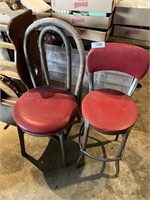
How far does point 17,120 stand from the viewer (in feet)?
4.04

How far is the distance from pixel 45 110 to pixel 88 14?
75 cm

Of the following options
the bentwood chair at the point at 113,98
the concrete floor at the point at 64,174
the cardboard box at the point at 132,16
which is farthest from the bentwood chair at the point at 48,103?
the cardboard box at the point at 132,16

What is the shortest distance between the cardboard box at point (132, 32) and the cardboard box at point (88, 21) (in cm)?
18

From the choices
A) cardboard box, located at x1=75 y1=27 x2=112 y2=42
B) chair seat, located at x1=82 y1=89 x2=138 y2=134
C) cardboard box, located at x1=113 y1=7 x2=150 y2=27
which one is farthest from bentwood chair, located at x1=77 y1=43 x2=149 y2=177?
cardboard box, located at x1=113 y1=7 x2=150 y2=27

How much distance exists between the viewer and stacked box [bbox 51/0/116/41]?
130 centimetres

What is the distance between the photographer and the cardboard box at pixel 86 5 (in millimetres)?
1277

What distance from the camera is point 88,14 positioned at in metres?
1.38

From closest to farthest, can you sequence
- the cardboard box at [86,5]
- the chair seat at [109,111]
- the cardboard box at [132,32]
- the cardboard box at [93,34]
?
the chair seat at [109,111] < the cardboard box at [86,5] < the cardboard box at [93,34] < the cardboard box at [132,32]

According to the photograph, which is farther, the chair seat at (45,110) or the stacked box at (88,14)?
the stacked box at (88,14)

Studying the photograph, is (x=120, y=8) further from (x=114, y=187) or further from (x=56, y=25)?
(x=114, y=187)

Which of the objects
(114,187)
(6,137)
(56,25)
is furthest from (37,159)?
(56,25)

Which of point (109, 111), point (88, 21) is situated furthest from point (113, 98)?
point (88, 21)

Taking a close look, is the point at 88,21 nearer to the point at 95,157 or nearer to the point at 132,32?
the point at 132,32

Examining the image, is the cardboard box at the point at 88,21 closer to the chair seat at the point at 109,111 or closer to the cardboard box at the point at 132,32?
the cardboard box at the point at 132,32
